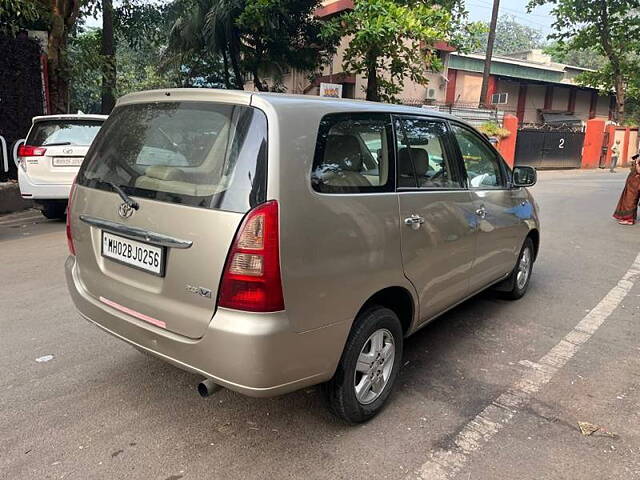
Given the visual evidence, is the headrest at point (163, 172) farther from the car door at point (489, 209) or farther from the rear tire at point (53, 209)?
the rear tire at point (53, 209)

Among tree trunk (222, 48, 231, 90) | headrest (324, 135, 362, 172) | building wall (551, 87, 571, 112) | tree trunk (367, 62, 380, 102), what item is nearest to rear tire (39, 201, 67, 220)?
headrest (324, 135, 362, 172)

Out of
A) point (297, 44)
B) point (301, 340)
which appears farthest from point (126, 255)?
point (297, 44)

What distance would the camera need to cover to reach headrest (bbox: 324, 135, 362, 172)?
2654 millimetres

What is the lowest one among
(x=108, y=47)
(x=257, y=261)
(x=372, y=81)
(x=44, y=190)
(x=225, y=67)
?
(x=44, y=190)

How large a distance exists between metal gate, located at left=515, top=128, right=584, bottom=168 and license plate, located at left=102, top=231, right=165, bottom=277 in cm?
2122

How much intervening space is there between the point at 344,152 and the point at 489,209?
178 centimetres

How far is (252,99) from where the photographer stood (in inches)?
97.8

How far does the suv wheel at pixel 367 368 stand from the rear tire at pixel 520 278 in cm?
219

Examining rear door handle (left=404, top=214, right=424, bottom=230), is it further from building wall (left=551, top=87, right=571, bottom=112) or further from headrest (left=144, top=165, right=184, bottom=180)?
building wall (left=551, top=87, right=571, bottom=112)

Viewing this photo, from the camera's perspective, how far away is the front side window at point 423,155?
10.4 feet

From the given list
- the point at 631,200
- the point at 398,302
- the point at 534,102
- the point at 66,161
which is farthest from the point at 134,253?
the point at 534,102

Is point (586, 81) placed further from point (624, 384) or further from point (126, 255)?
point (126, 255)

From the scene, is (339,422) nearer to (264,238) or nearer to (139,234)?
(264,238)

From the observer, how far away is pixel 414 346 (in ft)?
13.1
